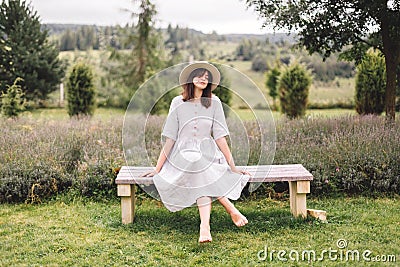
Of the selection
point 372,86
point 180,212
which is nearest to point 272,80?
point 372,86

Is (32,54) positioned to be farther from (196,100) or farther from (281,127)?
(196,100)

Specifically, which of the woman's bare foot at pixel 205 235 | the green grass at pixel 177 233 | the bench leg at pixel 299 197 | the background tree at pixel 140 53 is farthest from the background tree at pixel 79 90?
the woman's bare foot at pixel 205 235

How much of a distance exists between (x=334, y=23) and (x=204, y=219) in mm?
4682

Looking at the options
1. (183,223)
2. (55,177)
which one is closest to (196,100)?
(183,223)

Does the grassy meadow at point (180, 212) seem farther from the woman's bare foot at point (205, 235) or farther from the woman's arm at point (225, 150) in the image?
the woman's arm at point (225, 150)

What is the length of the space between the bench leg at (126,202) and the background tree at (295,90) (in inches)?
369

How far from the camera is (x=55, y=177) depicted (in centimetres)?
543

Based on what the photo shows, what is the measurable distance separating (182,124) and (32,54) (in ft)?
42.5

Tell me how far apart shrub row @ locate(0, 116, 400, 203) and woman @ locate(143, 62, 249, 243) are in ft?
2.87

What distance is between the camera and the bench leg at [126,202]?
436 centimetres

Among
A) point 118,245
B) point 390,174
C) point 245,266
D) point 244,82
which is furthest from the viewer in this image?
point 390,174

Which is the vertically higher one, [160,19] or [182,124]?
[160,19]

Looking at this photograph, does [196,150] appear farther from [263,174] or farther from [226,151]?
[263,174]

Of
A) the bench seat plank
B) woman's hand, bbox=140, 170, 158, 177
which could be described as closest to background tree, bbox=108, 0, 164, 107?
the bench seat plank
